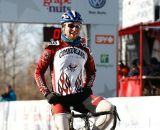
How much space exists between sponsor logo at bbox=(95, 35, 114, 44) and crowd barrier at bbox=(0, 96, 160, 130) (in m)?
6.56

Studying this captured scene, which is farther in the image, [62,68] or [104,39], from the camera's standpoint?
[104,39]

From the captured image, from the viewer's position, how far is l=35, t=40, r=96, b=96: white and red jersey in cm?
729

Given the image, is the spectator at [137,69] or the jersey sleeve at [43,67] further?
the spectator at [137,69]

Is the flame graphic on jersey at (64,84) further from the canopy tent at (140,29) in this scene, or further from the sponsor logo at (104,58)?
the canopy tent at (140,29)

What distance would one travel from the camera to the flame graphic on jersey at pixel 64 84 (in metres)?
7.28

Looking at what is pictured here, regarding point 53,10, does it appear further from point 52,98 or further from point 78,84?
point 52,98

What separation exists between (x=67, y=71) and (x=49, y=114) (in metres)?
5.40

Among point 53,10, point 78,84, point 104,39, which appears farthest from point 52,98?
point 104,39

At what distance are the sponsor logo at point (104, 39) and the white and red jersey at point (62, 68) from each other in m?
11.5

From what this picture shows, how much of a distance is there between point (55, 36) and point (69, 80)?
990 centimetres

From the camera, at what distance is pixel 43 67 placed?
24.1 feet

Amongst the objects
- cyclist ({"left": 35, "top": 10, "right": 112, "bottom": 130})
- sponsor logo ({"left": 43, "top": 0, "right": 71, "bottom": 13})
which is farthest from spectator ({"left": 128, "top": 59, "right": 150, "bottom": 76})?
cyclist ({"left": 35, "top": 10, "right": 112, "bottom": 130})

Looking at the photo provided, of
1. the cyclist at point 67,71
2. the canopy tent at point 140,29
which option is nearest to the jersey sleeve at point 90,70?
the cyclist at point 67,71

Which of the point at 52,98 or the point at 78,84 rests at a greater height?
the point at 78,84
